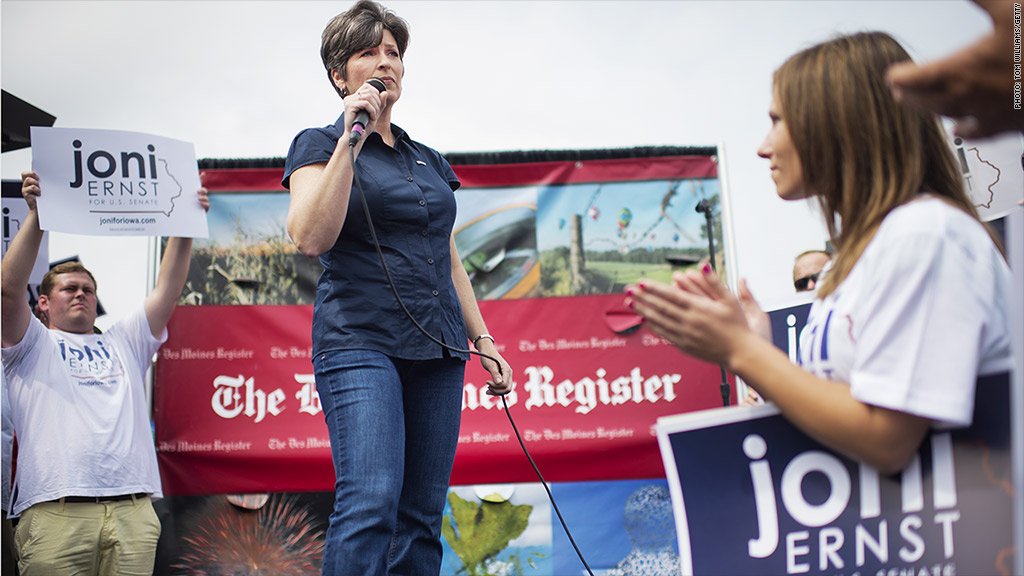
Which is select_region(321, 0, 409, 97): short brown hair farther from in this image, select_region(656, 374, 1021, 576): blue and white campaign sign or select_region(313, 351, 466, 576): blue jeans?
select_region(656, 374, 1021, 576): blue and white campaign sign

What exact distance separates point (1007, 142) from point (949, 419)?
240 centimetres

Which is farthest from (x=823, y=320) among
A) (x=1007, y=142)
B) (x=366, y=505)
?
(x=1007, y=142)

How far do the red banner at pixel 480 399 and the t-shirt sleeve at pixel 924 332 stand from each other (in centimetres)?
281

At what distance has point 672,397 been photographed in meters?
3.68

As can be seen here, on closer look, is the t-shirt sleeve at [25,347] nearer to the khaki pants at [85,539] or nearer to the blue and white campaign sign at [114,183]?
the blue and white campaign sign at [114,183]

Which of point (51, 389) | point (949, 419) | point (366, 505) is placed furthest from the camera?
point (51, 389)

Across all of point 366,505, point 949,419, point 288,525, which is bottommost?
point 288,525

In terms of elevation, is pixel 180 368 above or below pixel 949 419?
above

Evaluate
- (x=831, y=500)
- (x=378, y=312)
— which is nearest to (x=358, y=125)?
(x=378, y=312)

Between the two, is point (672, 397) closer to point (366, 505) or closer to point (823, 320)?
point (366, 505)

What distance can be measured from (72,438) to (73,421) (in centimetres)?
7

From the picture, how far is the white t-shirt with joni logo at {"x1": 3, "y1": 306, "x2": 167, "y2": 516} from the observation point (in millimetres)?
2984

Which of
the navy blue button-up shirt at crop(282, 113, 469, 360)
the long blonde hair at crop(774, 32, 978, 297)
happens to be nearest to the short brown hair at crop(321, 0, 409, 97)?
the navy blue button-up shirt at crop(282, 113, 469, 360)

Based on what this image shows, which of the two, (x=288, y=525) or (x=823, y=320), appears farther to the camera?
(x=288, y=525)
